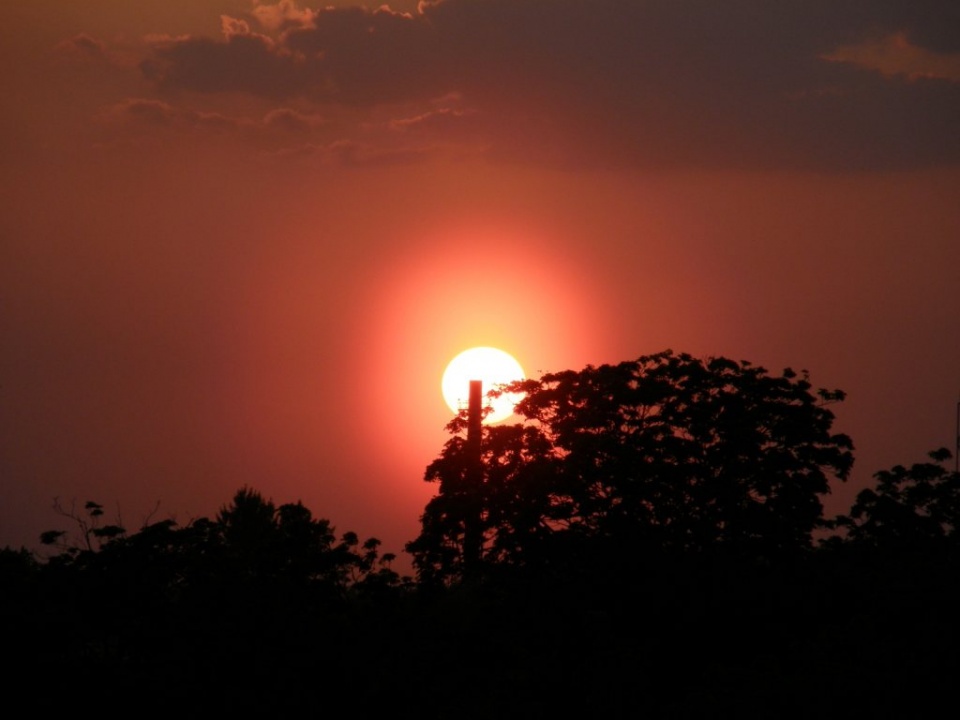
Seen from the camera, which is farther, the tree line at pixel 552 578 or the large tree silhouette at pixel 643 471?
the large tree silhouette at pixel 643 471

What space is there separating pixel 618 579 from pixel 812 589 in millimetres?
7667

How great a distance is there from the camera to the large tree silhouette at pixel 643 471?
144 ft

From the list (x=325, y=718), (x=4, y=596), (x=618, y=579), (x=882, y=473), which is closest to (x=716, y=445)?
(x=618, y=579)

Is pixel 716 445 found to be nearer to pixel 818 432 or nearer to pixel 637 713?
pixel 818 432

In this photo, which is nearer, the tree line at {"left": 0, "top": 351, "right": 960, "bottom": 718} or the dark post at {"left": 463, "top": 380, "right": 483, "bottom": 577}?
the tree line at {"left": 0, "top": 351, "right": 960, "bottom": 718}

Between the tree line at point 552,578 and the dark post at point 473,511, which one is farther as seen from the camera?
the dark post at point 473,511

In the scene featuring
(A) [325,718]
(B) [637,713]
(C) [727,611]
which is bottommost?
(B) [637,713]

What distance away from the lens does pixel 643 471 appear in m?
43.9

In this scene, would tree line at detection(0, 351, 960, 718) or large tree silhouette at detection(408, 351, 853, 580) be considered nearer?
tree line at detection(0, 351, 960, 718)

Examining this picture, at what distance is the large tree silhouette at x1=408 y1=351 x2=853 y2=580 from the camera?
43812 mm

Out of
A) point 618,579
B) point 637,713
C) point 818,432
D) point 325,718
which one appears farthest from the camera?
point 818,432

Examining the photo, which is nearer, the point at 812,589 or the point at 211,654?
the point at 211,654

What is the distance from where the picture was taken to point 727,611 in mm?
44531

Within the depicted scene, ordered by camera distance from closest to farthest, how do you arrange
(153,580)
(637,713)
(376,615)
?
(637,713)
(153,580)
(376,615)
